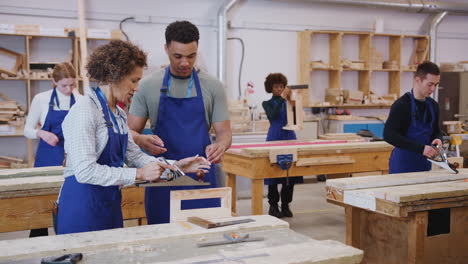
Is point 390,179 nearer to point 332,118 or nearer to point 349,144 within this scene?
point 349,144

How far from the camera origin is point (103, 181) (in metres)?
2.01

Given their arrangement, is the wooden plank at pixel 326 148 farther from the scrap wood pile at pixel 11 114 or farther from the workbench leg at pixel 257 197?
the scrap wood pile at pixel 11 114

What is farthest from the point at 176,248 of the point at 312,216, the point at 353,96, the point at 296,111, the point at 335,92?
the point at 353,96

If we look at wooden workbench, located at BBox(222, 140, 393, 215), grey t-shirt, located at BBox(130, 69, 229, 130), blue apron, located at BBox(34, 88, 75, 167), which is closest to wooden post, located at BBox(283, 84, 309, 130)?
wooden workbench, located at BBox(222, 140, 393, 215)

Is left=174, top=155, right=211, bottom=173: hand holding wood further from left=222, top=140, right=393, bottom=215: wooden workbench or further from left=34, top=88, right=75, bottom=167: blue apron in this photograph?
left=34, top=88, right=75, bottom=167: blue apron

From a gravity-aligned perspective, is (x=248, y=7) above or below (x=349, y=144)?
above

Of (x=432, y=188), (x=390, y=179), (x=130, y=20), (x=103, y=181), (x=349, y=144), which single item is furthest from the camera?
(x=130, y=20)

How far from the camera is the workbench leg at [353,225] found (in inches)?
127

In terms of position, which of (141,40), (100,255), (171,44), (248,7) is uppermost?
(248,7)

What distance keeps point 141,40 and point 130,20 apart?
1.14ft

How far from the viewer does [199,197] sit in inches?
89.4

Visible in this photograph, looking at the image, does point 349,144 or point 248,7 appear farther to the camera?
point 248,7

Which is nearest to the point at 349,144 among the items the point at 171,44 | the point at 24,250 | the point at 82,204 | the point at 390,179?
the point at 390,179

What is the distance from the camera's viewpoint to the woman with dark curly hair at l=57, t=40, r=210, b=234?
2.00 m
